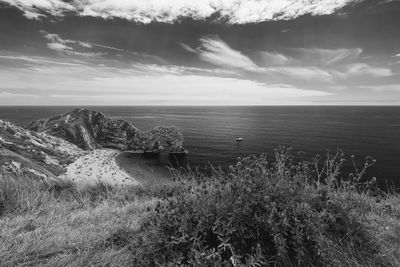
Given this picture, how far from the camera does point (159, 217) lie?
338cm

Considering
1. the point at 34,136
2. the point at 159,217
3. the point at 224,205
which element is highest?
the point at 224,205

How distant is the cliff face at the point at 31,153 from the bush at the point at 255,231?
27.1 metres

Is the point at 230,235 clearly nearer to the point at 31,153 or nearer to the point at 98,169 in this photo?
the point at 31,153

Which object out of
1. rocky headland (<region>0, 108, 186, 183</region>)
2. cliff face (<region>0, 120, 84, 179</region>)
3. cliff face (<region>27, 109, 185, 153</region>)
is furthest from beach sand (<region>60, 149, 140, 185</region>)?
cliff face (<region>27, 109, 185, 153</region>)

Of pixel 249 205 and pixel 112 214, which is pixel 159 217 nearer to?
pixel 249 205

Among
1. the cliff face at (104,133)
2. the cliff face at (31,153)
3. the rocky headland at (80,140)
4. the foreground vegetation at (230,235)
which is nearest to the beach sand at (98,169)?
the rocky headland at (80,140)

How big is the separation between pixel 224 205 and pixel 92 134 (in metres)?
70.9

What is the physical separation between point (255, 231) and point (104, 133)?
71.6 metres

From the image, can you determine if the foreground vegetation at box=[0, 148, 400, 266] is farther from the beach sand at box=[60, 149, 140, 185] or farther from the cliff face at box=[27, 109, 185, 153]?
the cliff face at box=[27, 109, 185, 153]

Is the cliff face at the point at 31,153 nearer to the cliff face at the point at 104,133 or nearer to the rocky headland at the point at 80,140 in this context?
the rocky headland at the point at 80,140

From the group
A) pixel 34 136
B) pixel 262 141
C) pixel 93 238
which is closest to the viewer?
pixel 93 238

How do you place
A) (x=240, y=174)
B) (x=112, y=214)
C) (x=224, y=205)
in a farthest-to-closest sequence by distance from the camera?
(x=112, y=214) < (x=240, y=174) < (x=224, y=205)

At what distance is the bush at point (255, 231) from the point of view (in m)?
2.85

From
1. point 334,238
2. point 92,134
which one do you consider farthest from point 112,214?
point 92,134
